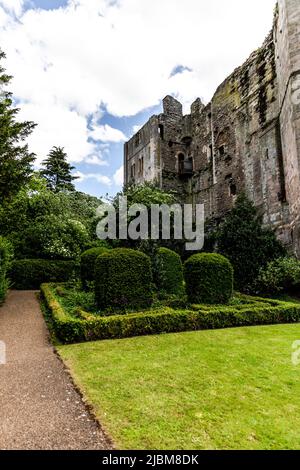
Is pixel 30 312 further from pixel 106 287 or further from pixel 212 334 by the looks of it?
pixel 212 334

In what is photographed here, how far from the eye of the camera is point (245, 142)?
21.1 meters

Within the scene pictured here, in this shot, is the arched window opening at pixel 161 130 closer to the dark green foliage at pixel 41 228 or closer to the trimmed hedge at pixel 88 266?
the dark green foliage at pixel 41 228

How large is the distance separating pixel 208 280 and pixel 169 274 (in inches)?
111

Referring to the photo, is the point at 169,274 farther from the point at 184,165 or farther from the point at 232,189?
the point at 184,165

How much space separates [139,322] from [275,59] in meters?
17.9

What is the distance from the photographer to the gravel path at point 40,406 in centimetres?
295

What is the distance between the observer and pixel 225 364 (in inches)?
204

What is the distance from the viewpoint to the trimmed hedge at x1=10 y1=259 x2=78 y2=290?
16.3 metres

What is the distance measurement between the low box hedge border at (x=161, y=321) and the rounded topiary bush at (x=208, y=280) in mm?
1096

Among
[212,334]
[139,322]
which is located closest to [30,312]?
[139,322]

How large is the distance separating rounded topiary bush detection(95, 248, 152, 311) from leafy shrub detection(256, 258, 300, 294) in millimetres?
6682

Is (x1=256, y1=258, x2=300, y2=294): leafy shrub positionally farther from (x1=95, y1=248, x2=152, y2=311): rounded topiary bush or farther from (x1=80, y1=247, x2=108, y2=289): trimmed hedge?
(x1=80, y1=247, x2=108, y2=289): trimmed hedge

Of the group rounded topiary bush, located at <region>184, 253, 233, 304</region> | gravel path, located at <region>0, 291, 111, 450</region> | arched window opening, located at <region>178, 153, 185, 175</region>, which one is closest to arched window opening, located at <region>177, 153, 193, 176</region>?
arched window opening, located at <region>178, 153, 185, 175</region>

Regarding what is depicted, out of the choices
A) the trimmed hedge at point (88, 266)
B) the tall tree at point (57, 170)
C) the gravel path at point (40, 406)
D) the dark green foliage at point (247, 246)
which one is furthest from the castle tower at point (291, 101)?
the tall tree at point (57, 170)
